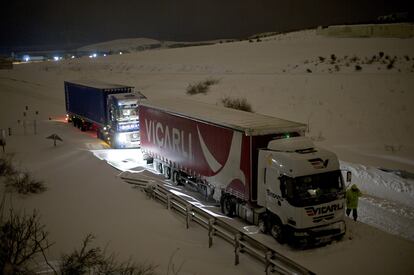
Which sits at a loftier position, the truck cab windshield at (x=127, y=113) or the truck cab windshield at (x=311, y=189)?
the truck cab windshield at (x=127, y=113)

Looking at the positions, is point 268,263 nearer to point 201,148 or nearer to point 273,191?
point 273,191

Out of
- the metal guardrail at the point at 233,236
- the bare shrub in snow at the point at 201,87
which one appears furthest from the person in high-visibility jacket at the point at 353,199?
the bare shrub in snow at the point at 201,87

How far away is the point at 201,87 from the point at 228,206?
3254cm

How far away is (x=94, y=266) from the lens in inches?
405

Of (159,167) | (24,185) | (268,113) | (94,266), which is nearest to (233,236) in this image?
(94,266)

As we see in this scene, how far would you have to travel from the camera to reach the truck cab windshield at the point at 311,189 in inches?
510

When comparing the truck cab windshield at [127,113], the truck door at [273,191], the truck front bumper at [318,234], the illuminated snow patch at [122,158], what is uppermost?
the truck cab windshield at [127,113]

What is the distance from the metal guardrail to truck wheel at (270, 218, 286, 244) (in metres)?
0.74

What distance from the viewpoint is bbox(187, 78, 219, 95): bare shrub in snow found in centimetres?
4684

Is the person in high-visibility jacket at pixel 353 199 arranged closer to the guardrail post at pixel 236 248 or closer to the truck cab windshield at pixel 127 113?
the guardrail post at pixel 236 248

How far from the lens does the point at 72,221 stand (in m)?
14.9

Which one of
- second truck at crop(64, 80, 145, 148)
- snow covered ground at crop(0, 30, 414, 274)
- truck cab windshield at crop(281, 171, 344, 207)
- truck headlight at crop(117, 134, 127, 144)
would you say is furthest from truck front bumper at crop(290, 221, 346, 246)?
truck headlight at crop(117, 134, 127, 144)

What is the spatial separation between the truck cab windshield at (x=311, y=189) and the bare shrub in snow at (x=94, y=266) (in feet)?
14.4

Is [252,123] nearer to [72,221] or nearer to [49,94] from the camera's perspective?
[72,221]
